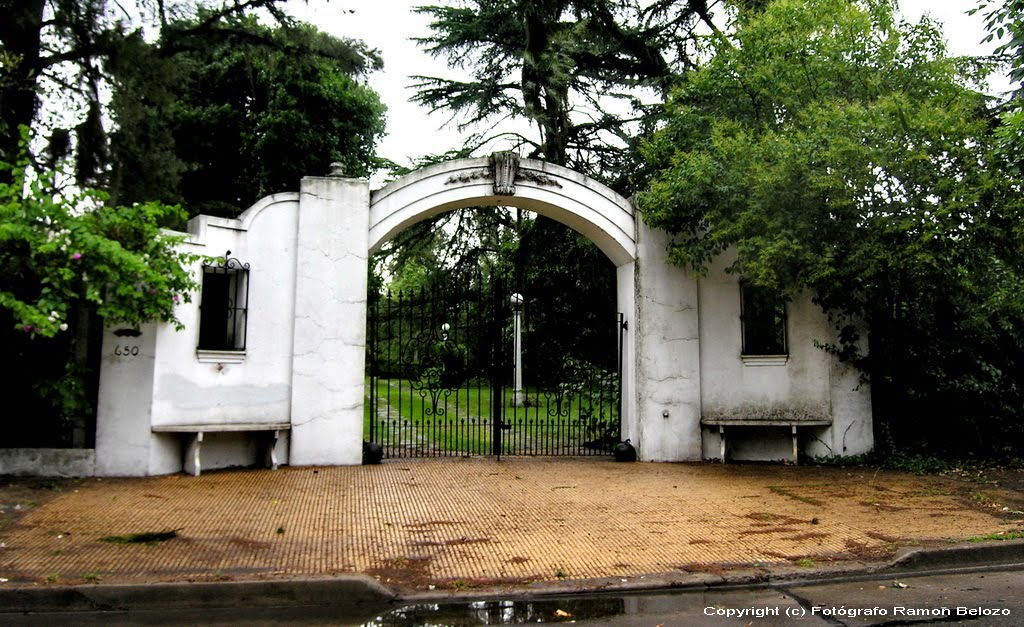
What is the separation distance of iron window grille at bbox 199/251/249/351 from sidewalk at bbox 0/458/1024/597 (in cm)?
186

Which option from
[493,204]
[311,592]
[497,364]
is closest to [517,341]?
[497,364]

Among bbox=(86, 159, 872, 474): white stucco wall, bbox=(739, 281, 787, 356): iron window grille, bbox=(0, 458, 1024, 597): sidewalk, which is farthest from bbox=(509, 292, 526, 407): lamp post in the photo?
bbox=(739, 281, 787, 356): iron window grille

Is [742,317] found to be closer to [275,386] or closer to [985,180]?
[985,180]

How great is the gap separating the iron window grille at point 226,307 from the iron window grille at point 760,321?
24.9 feet

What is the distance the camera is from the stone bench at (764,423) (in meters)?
11.0

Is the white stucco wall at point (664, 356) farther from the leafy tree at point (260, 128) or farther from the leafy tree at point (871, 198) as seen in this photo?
the leafy tree at point (260, 128)

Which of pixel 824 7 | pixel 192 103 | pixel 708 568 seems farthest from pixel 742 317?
pixel 192 103

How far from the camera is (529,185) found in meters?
11.3

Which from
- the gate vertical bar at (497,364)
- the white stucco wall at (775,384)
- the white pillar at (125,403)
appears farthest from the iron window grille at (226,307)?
the white stucco wall at (775,384)

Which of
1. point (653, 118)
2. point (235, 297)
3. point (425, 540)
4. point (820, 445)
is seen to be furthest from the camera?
point (653, 118)

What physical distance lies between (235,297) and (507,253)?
11.2 metres

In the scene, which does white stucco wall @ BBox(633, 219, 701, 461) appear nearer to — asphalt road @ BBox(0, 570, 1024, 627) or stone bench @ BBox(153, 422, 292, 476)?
stone bench @ BBox(153, 422, 292, 476)

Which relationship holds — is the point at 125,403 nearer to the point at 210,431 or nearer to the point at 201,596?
the point at 210,431

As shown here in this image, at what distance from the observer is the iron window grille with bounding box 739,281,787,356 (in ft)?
37.9
